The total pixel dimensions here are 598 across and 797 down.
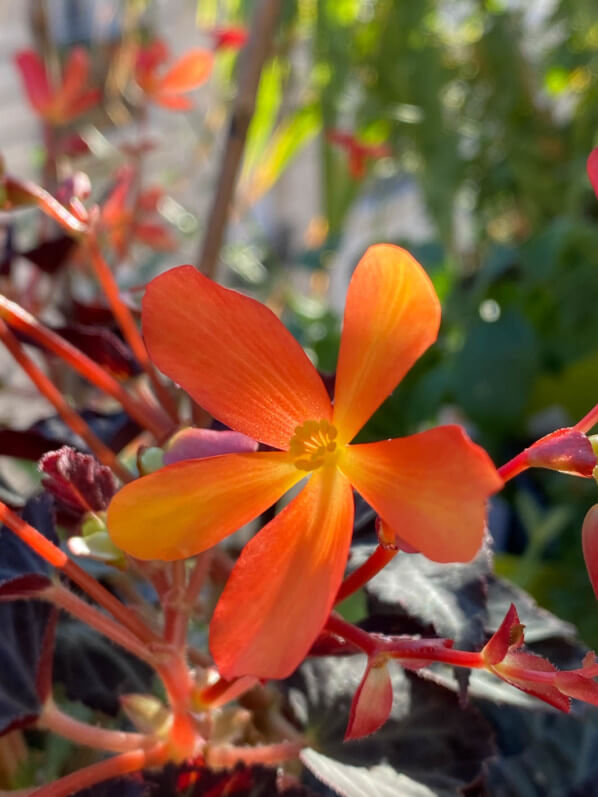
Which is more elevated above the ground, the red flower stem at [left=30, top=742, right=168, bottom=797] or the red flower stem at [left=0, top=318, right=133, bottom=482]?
the red flower stem at [left=0, top=318, right=133, bottom=482]

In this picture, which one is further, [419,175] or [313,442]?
[419,175]

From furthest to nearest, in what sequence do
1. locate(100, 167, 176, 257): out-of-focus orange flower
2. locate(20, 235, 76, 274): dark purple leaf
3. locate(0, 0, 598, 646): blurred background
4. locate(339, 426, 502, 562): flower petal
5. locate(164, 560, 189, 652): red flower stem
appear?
locate(0, 0, 598, 646): blurred background
locate(100, 167, 176, 257): out-of-focus orange flower
locate(20, 235, 76, 274): dark purple leaf
locate(164, 560, 189, 652): red flower stem
locate(339, 426, 502, 562): flower petal

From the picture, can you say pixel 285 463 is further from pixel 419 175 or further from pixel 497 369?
pixel 419 175

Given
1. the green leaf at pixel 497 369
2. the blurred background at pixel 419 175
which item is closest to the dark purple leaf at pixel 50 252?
the blurred background at pixel 419 175

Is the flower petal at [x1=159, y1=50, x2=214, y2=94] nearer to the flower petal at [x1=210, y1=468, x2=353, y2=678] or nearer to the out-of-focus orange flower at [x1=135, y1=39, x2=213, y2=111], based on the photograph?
the out-of-focus orange flower at [x1=135, y1=39, x2=213, y2=111]

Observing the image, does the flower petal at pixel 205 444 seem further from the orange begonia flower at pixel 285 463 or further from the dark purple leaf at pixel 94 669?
the dark purple leaf at pixel 94 669

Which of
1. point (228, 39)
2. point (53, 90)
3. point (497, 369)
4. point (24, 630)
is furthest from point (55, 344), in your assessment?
point (497, 369)

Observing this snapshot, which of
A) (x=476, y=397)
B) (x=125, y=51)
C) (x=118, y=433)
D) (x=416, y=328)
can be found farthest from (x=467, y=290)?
(x=416, y=328)

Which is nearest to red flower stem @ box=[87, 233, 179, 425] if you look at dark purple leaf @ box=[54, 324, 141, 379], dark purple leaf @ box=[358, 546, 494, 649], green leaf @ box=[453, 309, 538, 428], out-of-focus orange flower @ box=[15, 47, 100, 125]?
dark purple leaf @ box=[54, 324, 141, 379]
